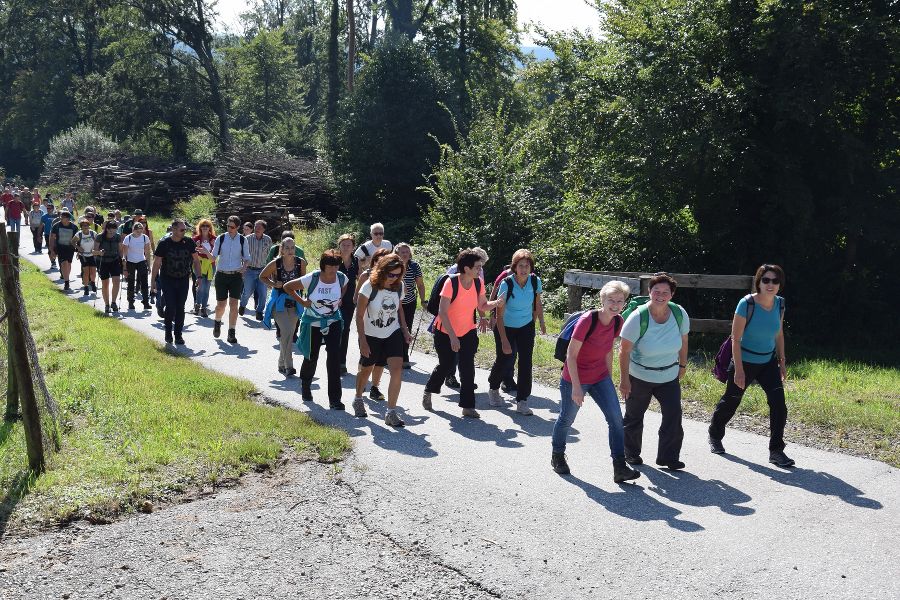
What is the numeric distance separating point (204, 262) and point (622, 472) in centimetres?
1085

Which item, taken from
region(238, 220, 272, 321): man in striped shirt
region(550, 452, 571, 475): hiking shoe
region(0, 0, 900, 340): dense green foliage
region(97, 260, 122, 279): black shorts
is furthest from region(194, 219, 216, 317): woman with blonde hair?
region(550, 452, 571, 475): hiking shoe

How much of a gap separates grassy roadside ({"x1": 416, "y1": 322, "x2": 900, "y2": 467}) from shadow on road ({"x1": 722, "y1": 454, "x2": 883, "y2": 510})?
89 cm

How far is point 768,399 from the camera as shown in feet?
24.3

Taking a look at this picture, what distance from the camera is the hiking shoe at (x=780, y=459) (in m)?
7.12

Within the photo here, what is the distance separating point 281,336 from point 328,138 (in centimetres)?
2395

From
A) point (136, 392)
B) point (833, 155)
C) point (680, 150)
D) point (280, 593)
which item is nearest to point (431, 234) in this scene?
point (680, 150)

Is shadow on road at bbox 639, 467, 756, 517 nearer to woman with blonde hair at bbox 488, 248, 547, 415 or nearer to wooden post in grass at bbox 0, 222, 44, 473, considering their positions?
woman with blonde hair at bbox 488, 248, 547, 415

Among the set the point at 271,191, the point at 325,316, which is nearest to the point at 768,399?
the point at 325,316

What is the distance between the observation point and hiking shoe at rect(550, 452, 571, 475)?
6.89 metres

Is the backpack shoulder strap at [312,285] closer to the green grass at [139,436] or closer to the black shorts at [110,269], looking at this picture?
the green grass at [139,436]

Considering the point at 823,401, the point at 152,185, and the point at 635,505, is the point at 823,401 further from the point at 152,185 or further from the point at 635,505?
the point at 152,185

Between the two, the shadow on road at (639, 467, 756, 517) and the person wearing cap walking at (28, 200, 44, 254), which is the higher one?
the person wearing cap walking at (28, 200, 44, 254)

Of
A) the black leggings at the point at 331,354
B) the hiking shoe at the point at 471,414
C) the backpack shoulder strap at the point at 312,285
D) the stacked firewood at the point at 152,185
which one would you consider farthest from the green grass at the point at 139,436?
the stacked firewood at the point at 152,185

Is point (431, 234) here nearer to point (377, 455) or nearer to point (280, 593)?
point (377, 455)
